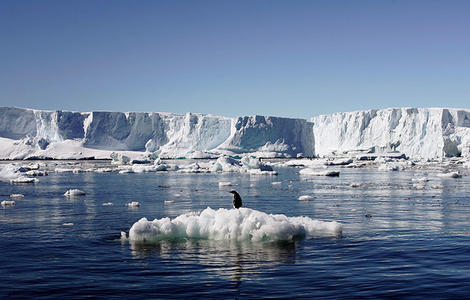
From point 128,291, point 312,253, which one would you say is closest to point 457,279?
point 312,253

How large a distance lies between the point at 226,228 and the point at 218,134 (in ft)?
368

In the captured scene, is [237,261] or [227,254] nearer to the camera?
[237,261]

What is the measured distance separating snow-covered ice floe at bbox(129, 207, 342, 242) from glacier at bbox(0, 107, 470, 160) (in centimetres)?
8925

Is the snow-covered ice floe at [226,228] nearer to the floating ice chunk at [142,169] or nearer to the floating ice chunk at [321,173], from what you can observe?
the floating ice chunk at [321,173]

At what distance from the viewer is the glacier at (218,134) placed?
11212 centimetres

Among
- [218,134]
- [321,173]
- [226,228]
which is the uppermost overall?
[218,134]

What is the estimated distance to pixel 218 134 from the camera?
408ft

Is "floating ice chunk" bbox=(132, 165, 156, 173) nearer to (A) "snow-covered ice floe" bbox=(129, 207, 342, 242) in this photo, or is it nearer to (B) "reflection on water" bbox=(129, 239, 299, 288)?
(A) "snow-covered ice floe" bbox=(129, 207, 342, 242)

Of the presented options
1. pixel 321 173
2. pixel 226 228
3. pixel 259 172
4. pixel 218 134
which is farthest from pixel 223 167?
pixel 218 134

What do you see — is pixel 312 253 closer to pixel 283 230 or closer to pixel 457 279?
pixel 283 230

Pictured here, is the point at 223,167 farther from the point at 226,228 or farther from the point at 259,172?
the point at 226,228

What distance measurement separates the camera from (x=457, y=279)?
8.73 m

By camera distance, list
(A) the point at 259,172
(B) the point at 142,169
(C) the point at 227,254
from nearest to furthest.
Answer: (C) the point at 227,254 < (A) the point at 259,172 < (B) the point at 142,169

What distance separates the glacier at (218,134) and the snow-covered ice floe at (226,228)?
8925cm
